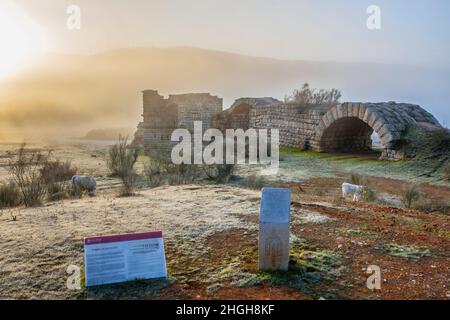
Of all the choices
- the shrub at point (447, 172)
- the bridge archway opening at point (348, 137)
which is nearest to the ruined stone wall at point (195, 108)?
the bridge archway opening at point (348, 137)

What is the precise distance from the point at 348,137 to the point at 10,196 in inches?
597

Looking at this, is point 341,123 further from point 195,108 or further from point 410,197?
point 410,197

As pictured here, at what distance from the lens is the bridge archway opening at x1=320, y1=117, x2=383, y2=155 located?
60.6 feet

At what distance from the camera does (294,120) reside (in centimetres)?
2083

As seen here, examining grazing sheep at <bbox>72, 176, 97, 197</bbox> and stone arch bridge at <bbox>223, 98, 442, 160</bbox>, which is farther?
stone arch bridge at <bbox>223, 98, 442, 160</bbox>

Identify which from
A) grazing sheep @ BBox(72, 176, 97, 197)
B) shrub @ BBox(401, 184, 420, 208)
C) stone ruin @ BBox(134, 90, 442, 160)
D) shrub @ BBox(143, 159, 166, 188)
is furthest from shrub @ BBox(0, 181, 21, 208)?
stone ruin @ BBox(134, 90, 442, 160)

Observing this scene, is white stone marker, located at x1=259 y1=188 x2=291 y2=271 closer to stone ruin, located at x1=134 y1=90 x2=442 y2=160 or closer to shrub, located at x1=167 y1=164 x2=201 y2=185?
shrub, located at x1=167 y1=164 x2=201 y2=185

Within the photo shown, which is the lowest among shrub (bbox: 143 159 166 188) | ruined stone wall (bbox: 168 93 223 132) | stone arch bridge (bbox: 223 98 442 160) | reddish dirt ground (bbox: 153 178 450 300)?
reddish dirt ground (bbox: 153 178 450 300)

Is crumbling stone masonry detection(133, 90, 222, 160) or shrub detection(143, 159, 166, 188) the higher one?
crumbling stone masonry detection(133, 90, 222, 160)

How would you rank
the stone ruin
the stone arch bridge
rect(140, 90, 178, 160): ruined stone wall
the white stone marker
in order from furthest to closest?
1. rect(140, 90, 178, 160): ruined stone wall
2. the stone ruin
3. the stone arch bridge
4. the white stone marker

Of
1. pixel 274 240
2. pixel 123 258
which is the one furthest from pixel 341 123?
pixel 123 258

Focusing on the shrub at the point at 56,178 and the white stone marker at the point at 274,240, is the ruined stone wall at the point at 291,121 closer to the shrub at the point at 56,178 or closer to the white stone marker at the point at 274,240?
the shrub at the point at 56,178

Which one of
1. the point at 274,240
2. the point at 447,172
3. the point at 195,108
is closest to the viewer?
the point at 274,240

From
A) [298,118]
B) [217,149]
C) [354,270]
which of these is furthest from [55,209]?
[298,118]
